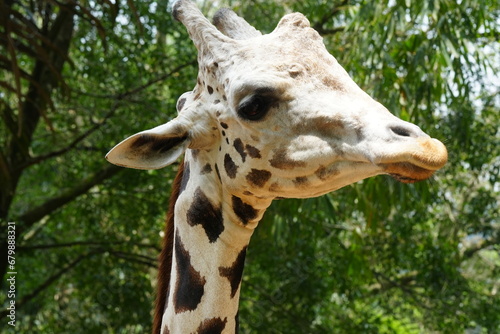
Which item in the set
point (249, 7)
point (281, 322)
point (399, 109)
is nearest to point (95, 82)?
point (249, 7)

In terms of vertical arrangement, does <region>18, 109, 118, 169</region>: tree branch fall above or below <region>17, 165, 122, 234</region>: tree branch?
above

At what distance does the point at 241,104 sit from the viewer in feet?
7.99

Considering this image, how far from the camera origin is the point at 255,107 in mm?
2420

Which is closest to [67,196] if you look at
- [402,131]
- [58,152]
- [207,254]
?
[58,152]

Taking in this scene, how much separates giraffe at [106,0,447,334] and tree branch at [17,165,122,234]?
15.2 feet

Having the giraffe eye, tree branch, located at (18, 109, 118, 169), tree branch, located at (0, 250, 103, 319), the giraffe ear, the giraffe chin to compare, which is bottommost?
tree branch, located at (0, 250, 103, 319)

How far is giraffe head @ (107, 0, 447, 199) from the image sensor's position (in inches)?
86.0

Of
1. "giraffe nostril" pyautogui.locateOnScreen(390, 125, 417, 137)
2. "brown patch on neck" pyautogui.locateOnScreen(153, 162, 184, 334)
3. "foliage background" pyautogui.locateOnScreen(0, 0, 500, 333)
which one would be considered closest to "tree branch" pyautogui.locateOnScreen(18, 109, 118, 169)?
"foliage background" pyautogui.locateOnScreen(0, 0, 500, 333)

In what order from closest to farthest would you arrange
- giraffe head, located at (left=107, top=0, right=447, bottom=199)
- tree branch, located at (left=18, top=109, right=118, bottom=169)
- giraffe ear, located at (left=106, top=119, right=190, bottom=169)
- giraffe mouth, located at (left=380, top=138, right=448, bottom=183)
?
giraffe mouth, located at (left=380, top=138, right=448, bottom=183), giraffe head, located at (left=107, top=0, right=447, bottom=199), giraffe ear, located at (left=106, top=119, right=190, bottom=169), tree branch, located at (left=18, top=109, right=118, bottom=169)

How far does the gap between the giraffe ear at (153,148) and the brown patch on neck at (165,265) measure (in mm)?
356

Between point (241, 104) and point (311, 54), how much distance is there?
32 centimetres

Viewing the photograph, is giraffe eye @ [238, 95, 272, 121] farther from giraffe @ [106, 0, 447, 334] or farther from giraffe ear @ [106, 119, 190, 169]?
giraffe ear @ [106, 119, 190, 169]

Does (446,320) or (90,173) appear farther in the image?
(446,320)

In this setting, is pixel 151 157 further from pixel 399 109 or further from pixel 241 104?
pixel 399 109
